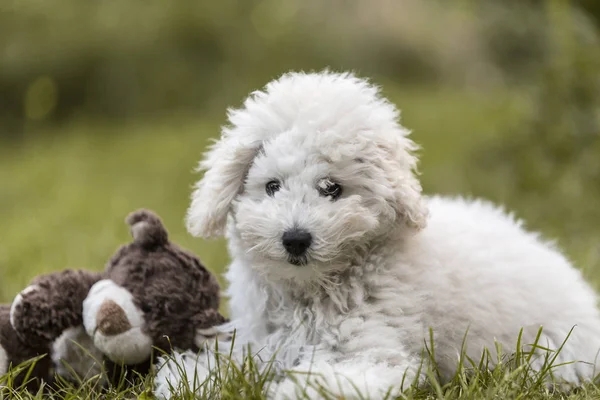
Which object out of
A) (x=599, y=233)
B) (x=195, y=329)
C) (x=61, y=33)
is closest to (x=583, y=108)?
(x=599, y=233)

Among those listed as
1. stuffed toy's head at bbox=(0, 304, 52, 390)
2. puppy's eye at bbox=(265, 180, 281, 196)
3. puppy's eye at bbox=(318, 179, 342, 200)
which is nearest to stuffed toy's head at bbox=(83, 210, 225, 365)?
stuffed toy's head at bbox=(0, 304, 52, 390)

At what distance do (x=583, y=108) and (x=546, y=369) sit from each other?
14.1ft

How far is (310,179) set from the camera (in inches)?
103

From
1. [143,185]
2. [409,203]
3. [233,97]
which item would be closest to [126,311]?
[409,203]

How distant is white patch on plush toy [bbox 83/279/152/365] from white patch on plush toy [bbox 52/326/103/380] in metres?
0.07

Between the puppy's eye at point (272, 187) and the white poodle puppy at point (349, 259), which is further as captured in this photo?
the puppy's eye at point (272, 187)

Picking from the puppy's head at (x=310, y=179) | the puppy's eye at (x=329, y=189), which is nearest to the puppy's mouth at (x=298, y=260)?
the puppy's head at (x=310, y=179)

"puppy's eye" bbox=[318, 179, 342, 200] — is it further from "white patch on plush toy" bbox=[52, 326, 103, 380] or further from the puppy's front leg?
"white patch on plush toy" bbox=[52, 326, 103, 380]

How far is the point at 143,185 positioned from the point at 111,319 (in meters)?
6.13

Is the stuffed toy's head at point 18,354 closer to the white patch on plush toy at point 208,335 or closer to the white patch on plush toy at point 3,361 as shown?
the white patch on plush toy at point 3,361

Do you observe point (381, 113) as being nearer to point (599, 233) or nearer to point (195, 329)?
point (195, 329)

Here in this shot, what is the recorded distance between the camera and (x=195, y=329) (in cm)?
290

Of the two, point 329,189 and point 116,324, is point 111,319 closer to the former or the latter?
point 116,324

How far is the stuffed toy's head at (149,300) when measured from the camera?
2.77m
